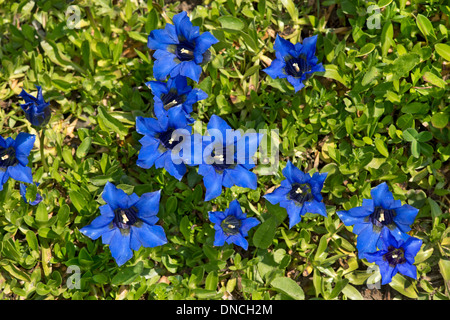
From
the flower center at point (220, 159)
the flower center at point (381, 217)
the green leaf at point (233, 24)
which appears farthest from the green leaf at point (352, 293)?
the green leaf at point (233, 24)

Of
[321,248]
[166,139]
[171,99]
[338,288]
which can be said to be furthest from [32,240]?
[338,288]

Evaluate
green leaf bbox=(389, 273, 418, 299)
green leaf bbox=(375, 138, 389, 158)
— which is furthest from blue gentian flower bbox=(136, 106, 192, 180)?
green leaf bbox=(389, 273, 418, 299)

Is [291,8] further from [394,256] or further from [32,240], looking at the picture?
[32,240]

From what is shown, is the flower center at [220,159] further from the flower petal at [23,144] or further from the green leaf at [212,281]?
the flower petal at [23,144]

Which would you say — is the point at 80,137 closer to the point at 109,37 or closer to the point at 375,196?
the point at 109,37

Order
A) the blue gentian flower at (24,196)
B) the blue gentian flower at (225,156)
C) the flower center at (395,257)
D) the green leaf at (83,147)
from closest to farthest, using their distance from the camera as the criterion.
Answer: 1. the blue gentian flower at (225,156)
2. the flower center at (395,257)
3. the blue gentian flower at (24,196)
4. the green leaf at (83,147)

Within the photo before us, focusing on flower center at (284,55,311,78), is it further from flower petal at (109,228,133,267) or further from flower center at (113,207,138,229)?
flower petal at (109,228,133,267)
